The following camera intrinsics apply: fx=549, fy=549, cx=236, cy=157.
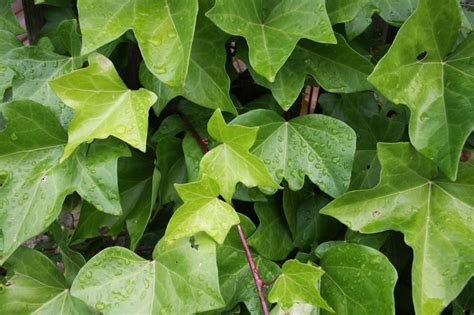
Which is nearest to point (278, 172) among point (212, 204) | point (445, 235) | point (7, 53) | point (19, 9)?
point (212, 204)

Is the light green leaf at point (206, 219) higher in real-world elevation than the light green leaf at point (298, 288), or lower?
higher

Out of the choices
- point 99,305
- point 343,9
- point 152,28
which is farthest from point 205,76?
point 99,305

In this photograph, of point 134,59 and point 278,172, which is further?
point 134,59

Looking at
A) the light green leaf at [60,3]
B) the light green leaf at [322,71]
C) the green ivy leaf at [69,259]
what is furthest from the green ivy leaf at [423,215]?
the light green leaf at [60,3]

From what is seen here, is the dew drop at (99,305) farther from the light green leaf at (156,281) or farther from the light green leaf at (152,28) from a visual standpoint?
the light green leaf at (152,28)

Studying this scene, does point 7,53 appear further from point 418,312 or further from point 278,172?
point 418,312

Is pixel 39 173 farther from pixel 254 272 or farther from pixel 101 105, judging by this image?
pixel 254 272
